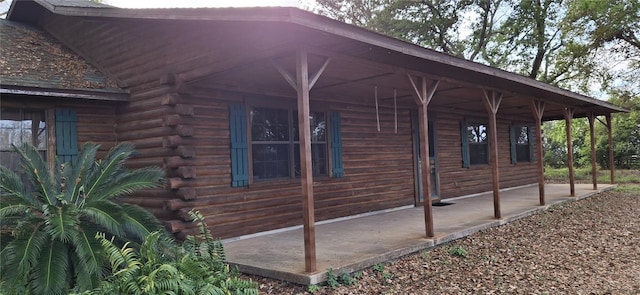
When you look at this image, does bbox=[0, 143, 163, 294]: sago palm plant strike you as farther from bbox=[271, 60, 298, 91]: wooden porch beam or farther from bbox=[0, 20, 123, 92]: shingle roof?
bbox=[271, 60, 298, 91]: wooden porch beam

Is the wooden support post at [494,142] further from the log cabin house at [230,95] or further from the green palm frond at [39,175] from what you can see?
the green palm frond at [39,175]

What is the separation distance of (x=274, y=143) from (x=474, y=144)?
7.03 metres

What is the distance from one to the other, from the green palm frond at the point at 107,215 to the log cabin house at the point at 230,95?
1.20m

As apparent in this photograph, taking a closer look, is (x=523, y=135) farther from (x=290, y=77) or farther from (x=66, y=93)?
(x=66, y=93)

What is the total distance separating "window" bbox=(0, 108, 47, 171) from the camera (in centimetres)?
577

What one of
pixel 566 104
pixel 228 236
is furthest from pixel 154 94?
pixel 566 104

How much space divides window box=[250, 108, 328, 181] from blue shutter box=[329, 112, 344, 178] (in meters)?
0.86

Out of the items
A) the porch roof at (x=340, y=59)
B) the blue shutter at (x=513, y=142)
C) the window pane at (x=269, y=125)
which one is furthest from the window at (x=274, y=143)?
the blue shutter at (x=513, y=142)

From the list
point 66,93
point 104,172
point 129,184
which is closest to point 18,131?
point 66,93

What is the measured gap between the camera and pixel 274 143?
7078 millimetres

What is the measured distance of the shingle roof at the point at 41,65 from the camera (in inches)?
229

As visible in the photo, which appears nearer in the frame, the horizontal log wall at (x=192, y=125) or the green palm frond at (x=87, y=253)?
the green palm frond at (x=87, y=253)

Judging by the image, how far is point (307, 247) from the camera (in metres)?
4.37

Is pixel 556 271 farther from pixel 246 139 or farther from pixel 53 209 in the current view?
pixel 53 209
